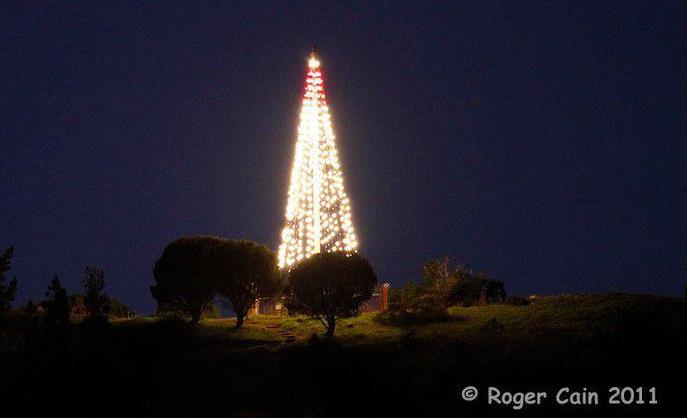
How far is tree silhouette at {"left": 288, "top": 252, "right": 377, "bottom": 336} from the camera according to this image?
87.0 feet

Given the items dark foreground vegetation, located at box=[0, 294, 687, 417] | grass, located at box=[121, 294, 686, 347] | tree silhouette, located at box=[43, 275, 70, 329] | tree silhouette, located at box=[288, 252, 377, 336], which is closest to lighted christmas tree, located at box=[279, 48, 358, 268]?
grass, located at box=[121, 294, 686, 347]

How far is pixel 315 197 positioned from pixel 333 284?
10.3 m

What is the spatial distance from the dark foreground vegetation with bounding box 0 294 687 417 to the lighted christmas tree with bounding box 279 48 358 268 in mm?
10301

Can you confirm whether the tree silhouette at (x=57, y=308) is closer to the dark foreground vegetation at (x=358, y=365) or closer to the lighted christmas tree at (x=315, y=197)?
the dark foreground vegetation at (x=358, y=365)

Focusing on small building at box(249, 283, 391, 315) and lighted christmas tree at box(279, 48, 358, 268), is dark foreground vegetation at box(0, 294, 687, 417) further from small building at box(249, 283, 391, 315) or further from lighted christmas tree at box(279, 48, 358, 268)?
lighted christmas tree at box(279, 48, 358, 268)

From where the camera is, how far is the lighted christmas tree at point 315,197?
36031 millimetres

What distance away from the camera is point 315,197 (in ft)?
119

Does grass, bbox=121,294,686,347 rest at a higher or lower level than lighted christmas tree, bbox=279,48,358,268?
lower

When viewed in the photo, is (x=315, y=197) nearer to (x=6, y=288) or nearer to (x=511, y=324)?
(x=511, y=324)

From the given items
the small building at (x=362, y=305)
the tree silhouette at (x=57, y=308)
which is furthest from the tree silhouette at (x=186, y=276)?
the tree silhouette at (x=57, y=308)

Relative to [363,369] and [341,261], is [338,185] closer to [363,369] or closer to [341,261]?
[341,261]

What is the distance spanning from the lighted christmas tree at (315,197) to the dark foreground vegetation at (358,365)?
33.8 ft

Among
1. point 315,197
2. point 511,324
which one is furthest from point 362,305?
point 511,324

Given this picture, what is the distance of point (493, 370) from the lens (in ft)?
63.1
